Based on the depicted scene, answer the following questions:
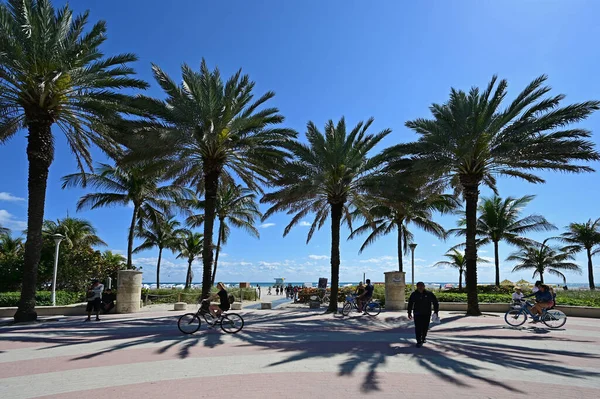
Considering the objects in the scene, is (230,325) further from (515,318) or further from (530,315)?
(530,315)

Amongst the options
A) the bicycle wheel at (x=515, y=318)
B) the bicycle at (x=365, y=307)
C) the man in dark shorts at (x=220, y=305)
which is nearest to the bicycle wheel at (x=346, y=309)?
the bicycle at (x=365, y=307)

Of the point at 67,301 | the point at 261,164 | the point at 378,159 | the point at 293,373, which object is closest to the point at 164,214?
the point at 67,301

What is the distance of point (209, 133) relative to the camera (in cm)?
1683

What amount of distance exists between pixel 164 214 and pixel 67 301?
435 inches

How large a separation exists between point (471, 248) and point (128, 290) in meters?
15.7

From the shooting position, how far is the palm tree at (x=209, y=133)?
16766 mm

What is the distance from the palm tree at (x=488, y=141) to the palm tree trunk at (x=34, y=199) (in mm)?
14295

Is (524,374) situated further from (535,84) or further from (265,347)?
(535,84)

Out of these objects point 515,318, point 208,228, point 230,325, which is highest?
point 208,228

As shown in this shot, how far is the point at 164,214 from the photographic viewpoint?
3247 cm

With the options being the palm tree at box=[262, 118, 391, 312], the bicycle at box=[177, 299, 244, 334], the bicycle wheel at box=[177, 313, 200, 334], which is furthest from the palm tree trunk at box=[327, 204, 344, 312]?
the bicycle wheel at box=[177, 313, 200, 334]

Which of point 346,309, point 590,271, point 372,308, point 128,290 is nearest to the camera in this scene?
point 346,309

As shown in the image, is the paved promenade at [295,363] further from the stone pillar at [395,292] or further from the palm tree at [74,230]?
the palm tree at [74,230]

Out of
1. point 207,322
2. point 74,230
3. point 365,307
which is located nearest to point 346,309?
point 365,307
